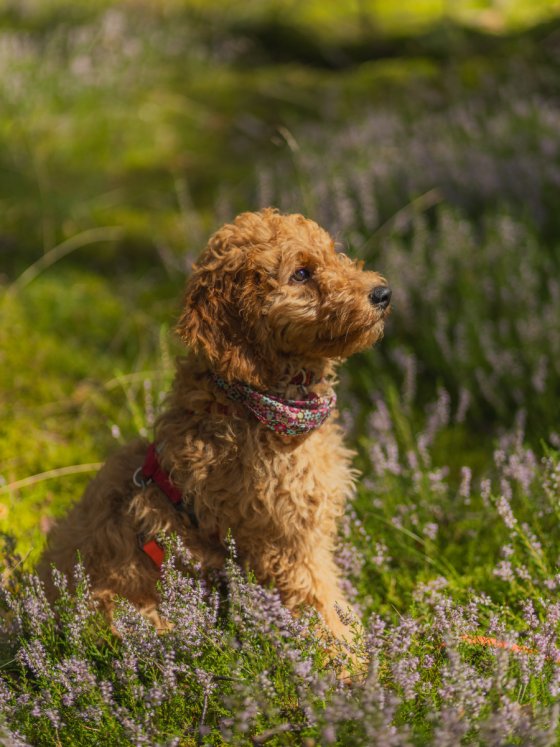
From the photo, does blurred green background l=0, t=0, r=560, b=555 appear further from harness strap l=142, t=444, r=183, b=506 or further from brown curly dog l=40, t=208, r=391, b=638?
harness strap l=142, t=444, r=183, b=506

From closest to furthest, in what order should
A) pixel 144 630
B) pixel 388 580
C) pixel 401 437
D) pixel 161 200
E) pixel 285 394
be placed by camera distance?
pixel 144 630, pixel 285 394, pixel 388 580, pixel 401 437, pixel 161 200

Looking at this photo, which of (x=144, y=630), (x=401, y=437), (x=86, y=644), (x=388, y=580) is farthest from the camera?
(x=401, y=437)

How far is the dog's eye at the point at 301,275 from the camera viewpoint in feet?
10.5

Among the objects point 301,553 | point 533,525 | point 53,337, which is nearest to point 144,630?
point 301,553

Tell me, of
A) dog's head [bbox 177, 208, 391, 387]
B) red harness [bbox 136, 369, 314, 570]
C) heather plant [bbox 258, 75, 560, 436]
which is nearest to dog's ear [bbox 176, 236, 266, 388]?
dog's head [bbox 177, 208, 391, 387]

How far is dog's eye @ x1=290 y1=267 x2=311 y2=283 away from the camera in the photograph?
3203 millimetres

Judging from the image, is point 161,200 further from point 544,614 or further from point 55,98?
point 544,614

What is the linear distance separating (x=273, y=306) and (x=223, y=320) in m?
0.20

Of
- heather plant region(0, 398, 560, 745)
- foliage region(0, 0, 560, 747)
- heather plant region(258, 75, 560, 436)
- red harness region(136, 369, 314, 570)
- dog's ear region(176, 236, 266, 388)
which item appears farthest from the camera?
heather plant region(258, 75, 560, 436)

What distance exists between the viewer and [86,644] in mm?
3033

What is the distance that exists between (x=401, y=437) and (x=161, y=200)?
4.61 metres

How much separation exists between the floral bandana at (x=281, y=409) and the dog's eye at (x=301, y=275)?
0.47 metres

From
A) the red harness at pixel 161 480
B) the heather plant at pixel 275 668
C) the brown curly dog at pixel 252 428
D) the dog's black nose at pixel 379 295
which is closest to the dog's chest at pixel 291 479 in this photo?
the brown curly dog at pixel 252 428

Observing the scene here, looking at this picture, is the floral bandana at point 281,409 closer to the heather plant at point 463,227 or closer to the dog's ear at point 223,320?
the dog's ear at point 223,320
